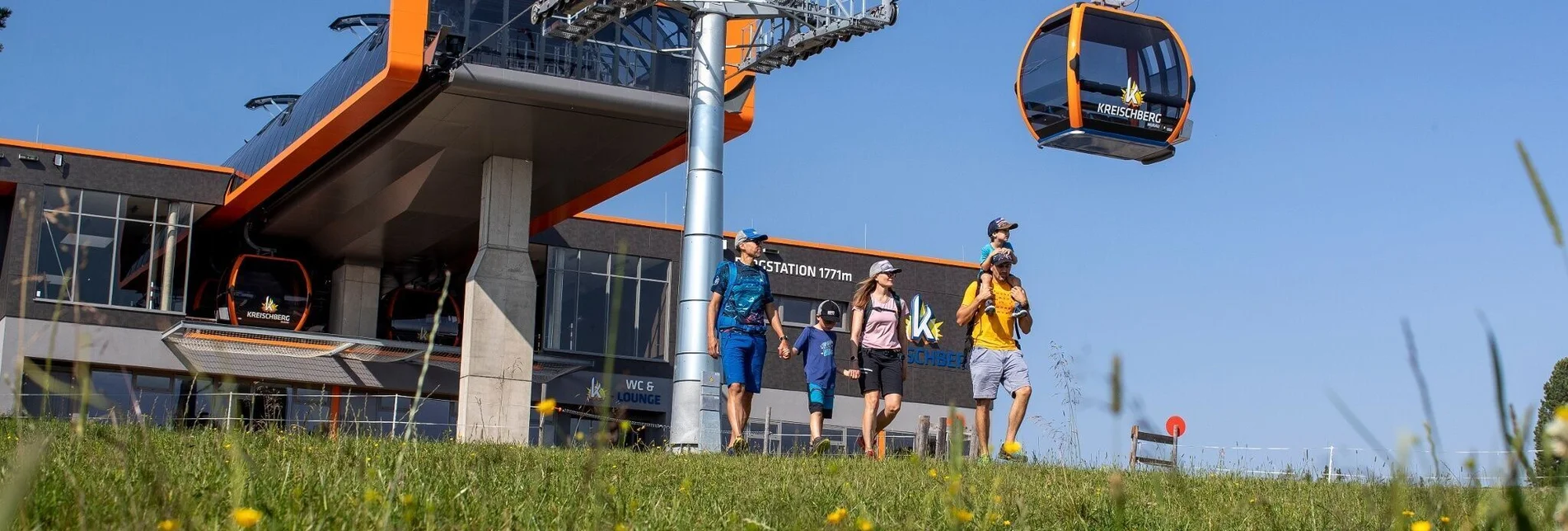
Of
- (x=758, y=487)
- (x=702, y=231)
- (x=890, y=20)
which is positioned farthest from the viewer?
(x=890, y=20)

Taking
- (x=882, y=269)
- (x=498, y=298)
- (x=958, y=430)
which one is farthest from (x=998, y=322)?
(x=498, y=298)

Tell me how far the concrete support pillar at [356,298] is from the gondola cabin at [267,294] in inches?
77.6

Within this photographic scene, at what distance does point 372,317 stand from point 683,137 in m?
16.4

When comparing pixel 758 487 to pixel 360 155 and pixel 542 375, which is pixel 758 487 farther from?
pixel 542 375

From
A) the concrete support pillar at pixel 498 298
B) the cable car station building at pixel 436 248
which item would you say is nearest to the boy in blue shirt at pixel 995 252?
the cable car station building at pixel 436 248

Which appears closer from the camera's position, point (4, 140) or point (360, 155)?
point (360, 155)

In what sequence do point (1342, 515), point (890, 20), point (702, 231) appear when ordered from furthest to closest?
point (890, 20), point (702, 231), point (1342, 515)

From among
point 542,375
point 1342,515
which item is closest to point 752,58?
point 1342,515

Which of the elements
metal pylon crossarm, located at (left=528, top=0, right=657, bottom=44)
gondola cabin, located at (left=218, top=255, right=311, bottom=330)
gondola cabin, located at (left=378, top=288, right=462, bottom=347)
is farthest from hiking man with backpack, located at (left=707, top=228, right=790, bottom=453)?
gondola cabin, located at (left=378, top=288, right=462, bottom=347)

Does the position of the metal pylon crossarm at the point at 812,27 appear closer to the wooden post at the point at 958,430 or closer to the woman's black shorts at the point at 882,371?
the woman's black shorts at the point at 882,371

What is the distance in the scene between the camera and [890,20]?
19516 millimetres

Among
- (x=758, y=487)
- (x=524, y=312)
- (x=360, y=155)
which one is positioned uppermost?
(x=360, y=155)

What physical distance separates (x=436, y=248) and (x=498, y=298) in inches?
402

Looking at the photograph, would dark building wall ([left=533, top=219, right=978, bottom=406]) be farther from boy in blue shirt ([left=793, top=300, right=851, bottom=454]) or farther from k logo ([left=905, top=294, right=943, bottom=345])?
boy in blue shirt ([left=793, top=300, right=851, bottom=454])
